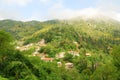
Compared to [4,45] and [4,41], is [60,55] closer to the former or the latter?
[4,41]

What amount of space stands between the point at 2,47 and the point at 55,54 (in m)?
121

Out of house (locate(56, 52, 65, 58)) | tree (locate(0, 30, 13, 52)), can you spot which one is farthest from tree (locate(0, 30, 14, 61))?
house (locate(56, 52, 65, 58))

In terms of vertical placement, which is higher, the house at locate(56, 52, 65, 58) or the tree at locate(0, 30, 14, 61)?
the tree at locate(0, 30, 14, 61)

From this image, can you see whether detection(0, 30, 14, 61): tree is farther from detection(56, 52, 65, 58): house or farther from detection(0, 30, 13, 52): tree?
detection(56, 52, 65, 58): house

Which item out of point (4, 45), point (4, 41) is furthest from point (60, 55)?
point (4, 45)

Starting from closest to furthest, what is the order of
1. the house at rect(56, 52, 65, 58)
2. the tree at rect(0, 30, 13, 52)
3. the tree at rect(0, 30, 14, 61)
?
the tree at rect(0, 30, 14, 61), the tree at rect(0, 30, 13, 52), the house at rect(56, 52, 65, 58)

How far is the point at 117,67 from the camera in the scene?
51969 millimetres

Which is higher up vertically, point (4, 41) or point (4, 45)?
point (4, 41)

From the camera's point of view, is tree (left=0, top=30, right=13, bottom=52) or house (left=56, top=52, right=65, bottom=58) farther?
house (left=56, top=52, right=65, bottom=58)

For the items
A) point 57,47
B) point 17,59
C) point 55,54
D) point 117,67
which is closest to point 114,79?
point 117,67

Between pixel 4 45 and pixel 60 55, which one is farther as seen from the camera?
pixel 60 55

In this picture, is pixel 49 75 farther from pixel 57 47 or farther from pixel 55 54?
pixel 57 47

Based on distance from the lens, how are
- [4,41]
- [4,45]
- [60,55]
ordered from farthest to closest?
[60,55]
[4,41]
[4,45]

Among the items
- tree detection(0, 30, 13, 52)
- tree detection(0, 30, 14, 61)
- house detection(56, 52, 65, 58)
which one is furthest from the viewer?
house detection(56, 52, 65, 58)
